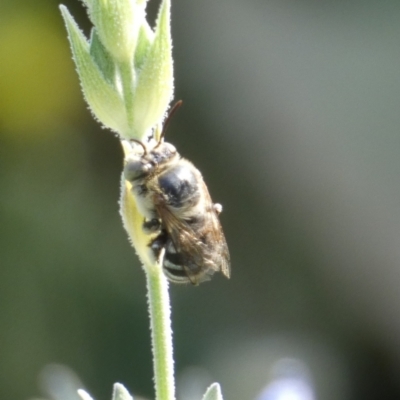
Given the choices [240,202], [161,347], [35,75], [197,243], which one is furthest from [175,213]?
[35,75]

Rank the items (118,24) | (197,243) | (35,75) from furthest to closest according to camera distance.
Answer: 1. (35,75)
2. (197,243)
3. (118,24)

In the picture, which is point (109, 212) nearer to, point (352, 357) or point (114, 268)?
point (114, 268)

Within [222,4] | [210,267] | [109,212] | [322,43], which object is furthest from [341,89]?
[210,267]

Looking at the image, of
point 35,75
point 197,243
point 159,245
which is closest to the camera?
point 159,245

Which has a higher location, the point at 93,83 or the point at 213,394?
Result: the point at 93,83

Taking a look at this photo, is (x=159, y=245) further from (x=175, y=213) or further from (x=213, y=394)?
(x=213, y=394)

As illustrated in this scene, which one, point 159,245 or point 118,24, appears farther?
point 159,245

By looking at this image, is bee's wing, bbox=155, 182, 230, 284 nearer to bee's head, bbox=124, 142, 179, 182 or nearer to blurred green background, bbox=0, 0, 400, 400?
bee's head, bbox=124, 142, 179, 182

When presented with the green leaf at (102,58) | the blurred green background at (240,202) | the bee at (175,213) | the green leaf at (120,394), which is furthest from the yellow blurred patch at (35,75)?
the green leaf at (120,394)

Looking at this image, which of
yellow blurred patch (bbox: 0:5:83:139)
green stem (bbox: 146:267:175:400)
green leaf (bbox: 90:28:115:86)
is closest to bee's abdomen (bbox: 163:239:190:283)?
green stem (bbox: 146:267:175:400)

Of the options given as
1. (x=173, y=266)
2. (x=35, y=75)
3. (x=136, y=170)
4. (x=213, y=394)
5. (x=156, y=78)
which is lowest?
(x=213, y=394)
